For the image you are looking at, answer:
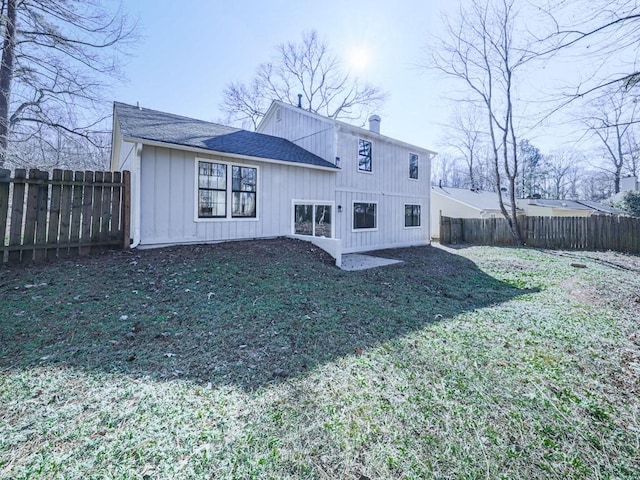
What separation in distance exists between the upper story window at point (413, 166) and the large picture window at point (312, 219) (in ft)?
18.6

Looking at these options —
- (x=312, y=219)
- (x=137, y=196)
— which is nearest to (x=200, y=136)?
(x=137, y=196)

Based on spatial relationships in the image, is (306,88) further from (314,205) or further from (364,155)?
(314,205)

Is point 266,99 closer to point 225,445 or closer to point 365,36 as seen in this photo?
point 365,36

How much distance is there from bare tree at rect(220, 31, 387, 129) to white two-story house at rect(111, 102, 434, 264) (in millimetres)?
12162

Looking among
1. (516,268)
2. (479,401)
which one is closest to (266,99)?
(516,268)

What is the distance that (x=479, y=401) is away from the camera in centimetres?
245

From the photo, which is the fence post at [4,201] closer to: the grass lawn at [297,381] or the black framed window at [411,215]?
the grass lawn at [297,381]

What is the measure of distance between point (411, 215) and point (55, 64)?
587 inches

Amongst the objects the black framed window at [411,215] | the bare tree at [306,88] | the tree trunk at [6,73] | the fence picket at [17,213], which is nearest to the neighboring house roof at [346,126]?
the black framed window at [411,215]

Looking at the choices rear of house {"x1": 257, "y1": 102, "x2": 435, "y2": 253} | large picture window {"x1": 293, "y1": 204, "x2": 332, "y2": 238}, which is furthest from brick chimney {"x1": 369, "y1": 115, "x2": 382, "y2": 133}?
large picture window {"x1": 293, "y1": 204, "x2": 332, "y2": 238}

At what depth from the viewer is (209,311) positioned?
4.07 metres

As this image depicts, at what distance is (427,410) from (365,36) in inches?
505

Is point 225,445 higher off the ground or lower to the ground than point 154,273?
Result: lower

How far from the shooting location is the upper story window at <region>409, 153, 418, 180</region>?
567 inches
